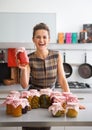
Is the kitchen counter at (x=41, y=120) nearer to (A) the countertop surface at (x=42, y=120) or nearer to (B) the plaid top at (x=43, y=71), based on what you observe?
(A) the countertop surface at (x=42, y=120)

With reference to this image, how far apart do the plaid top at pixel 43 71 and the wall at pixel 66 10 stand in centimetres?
121

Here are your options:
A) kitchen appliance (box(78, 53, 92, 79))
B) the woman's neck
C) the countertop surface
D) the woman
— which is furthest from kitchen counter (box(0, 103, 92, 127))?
kitchen appliance (box(78, 53, 92, 79))

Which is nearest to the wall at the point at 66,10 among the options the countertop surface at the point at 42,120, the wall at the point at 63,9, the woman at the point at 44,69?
the wall at the point at 63,9

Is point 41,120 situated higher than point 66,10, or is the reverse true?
point 66,10

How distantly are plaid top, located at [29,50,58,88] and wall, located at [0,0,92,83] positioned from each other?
121 cm

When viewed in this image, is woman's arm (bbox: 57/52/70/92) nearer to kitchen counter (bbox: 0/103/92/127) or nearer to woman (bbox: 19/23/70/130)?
woman (bbox: 19/23/70/130)

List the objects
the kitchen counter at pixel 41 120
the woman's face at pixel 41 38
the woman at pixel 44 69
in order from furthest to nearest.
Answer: the woman at pixel 44 69 → the woman's face at pixel 41 38 → the kitchen counter at pixel 41 120

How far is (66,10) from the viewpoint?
2.80 meters

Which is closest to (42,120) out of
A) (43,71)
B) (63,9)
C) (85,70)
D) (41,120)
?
(41,120)

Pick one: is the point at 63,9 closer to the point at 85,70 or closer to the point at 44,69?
the point at 85,70

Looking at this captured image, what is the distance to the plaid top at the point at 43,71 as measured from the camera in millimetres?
1573

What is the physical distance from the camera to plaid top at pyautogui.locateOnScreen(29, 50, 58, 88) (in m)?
1.57

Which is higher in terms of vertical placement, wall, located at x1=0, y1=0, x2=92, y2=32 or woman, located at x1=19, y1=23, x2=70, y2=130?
wall, located at x1=0, y1=0, x2=92, y2=32

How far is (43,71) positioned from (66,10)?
4.62 feet
